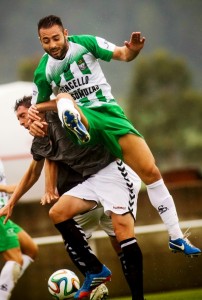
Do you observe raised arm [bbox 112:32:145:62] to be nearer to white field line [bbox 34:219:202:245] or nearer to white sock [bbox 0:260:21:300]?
white sock [bbox 0:260:21:300]

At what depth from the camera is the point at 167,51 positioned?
35312 millimetres

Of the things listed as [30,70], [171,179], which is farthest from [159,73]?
[171,179]

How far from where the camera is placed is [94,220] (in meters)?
9.18

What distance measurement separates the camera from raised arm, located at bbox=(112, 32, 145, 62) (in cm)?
816

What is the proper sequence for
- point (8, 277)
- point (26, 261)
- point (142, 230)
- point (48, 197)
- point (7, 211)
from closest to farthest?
1. point (48, 197)
2. point (7, 211)
3. point (8, 277)
4. point (26, 261)
5. point (142, 230)

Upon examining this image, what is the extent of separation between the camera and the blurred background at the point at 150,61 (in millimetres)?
33094

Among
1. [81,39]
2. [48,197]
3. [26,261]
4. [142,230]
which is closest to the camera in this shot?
[81,39]

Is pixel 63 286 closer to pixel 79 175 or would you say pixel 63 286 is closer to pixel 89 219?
pixel 89 219

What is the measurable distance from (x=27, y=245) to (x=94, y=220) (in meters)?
2.10

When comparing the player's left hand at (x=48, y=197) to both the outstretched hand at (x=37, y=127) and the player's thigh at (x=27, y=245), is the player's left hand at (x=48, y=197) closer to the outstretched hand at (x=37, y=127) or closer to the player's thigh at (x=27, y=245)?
the outstretched hand at (x=37, y=127)

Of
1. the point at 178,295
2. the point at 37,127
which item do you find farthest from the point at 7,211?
the point at 178,295

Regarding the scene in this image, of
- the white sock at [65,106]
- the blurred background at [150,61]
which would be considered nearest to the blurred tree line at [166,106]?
the blurred background at [150,61]

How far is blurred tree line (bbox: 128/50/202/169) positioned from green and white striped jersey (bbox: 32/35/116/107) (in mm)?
23922

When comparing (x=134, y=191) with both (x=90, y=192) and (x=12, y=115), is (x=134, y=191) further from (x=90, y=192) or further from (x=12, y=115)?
(x=12, y=115)
